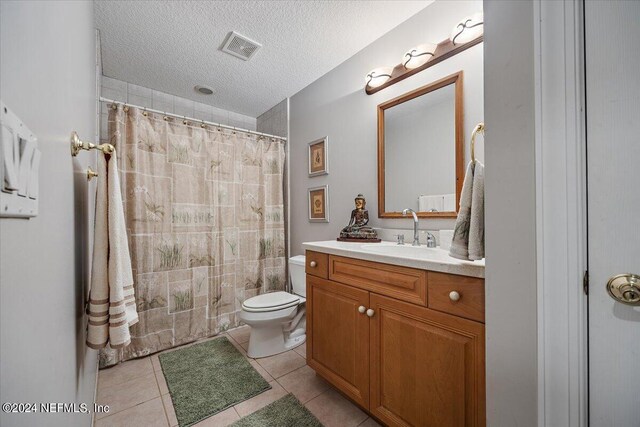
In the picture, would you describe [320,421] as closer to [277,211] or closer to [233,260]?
[233,260]

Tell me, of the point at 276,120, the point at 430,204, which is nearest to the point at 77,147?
the point at 430,204

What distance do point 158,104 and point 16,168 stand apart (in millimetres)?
2704

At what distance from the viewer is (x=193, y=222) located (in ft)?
6.94

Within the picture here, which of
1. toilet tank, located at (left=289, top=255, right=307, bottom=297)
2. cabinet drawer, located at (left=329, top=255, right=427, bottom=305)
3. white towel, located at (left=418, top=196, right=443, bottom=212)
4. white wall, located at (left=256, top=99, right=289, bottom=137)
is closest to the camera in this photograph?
cabinet drawer, located at (left=329, top=255, right=427, bottom=305)

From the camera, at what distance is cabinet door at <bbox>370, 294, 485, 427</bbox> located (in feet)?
2.83

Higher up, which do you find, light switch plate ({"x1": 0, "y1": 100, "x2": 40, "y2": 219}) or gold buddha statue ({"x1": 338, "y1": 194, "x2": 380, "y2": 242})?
light switch plate ({"x1": 0, "y1": 100, "x2": 40, "y2": 219})

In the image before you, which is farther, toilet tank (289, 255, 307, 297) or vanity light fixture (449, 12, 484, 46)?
toilet tank (289, 255, 307, 297)

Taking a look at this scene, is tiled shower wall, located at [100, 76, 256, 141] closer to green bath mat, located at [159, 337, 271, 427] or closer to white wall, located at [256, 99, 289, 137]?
white wall, located at [256, 99, 289, 137]

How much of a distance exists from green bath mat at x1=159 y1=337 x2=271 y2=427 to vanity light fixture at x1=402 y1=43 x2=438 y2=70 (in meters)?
2.20

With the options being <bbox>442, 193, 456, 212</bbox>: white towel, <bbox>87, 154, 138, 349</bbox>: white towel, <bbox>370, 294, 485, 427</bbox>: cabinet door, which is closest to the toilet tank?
<bbox>370, 294, 485, 427</bbox>: cabinet door

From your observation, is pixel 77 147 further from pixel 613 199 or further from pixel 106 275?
pixel 613 199

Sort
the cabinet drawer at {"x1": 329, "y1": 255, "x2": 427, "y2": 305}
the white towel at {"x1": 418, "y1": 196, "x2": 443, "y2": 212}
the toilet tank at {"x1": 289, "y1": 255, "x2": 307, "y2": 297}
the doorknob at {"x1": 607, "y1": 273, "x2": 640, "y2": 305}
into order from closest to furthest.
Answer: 1. the doorknob at {"x1": 607, "y1": 273, "x2": 640, "y2": 305}
2. the cabinet drawer at {"x1": 329, "y1": 255, "x2": 427, "y2": 305}
3. the white towel at {"x1": 418, "y1": 196, "x2": 443, "y2": 212}
4. the toilet tank at {"x1": 289, "y1": 255, "x2": 307, "y2": 297}

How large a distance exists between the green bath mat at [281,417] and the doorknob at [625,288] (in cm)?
131

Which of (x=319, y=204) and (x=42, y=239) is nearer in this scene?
(x=42, y=239)
